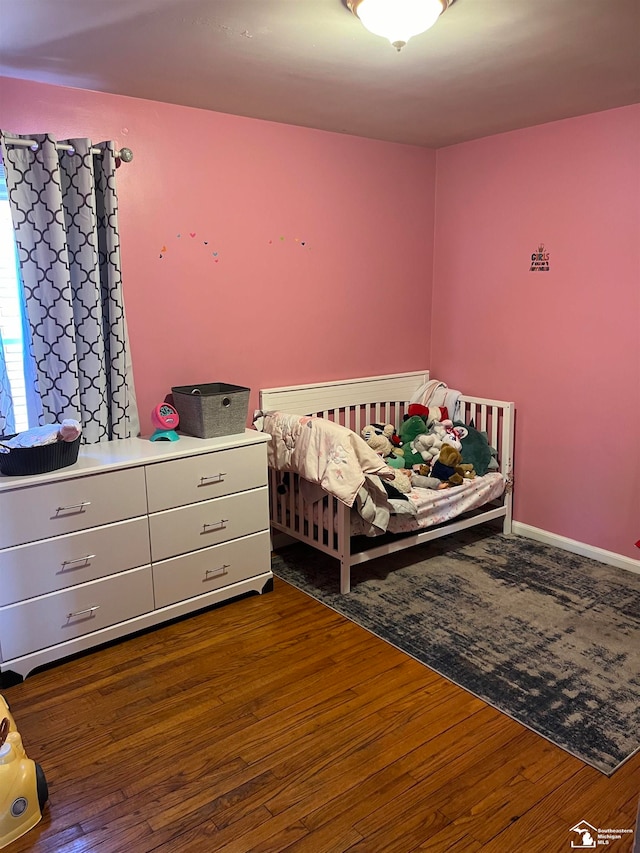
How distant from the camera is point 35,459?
7.88ft

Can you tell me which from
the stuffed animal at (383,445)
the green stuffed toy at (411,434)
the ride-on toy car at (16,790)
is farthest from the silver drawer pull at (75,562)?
the green stuffed toy at (411,434)

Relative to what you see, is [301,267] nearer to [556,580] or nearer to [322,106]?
[322,106]

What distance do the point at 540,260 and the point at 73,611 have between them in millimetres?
2968

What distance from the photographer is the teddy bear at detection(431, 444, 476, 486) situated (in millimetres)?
3519

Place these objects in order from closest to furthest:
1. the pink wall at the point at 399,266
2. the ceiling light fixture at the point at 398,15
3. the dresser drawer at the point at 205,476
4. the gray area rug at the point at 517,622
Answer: the ceiling light fixture at the point at 398,15 < the gray area rug at the point at 517,622 < the dresser drawer at the point at 205,476 < the pink wall at the point at 399,266

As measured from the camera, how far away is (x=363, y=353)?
3.99 meters

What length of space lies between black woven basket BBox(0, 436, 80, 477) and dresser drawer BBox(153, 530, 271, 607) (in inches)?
24.4

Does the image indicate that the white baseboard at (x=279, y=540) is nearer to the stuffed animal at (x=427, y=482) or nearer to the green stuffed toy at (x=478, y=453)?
the stuffed animal at (x=427, y=482)

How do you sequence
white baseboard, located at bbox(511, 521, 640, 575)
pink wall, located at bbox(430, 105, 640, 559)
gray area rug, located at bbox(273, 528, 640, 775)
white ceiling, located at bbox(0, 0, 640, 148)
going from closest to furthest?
white ceiling, located at bbox(0, 0, 640, 148) → gray area rug, located at bbox(273, 528, 640, 775) → pink wall, located at bbox(430, 105, 640, 559) → white baseboard, located at bbox(511, 521, 640, 575)

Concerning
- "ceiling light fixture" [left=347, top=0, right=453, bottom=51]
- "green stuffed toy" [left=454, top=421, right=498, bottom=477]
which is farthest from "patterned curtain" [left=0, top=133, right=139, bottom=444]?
"green stuffed toy" [left=454, top=421, right=498, bottom=477]

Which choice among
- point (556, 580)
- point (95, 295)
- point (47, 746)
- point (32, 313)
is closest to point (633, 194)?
point (556, 580)

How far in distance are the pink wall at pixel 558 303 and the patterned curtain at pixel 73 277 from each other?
2173 millimetres

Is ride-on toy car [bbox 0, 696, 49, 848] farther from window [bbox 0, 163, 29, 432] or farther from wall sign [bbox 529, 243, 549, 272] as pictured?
wall sign [bbox 529, 243, 549, 272]

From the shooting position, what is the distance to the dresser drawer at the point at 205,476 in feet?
8.91
